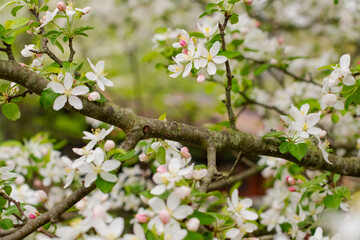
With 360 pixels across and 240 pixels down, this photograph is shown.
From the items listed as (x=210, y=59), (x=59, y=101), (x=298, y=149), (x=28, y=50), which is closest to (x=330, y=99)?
(x=298, y=149)

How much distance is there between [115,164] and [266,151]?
59 centimetres

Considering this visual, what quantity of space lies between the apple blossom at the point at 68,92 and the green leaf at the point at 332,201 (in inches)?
37.9

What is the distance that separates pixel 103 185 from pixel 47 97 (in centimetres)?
30

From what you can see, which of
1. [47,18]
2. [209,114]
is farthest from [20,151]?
[209,114]

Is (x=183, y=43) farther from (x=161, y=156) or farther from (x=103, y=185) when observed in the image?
(x=103, y=185)

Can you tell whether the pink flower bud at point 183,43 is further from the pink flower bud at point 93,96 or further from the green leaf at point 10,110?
the green leaf at point 10,110

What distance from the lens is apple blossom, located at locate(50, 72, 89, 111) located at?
1061 mm

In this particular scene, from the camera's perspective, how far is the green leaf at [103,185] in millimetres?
990

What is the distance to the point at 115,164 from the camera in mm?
985

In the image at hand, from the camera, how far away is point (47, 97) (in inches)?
42.1

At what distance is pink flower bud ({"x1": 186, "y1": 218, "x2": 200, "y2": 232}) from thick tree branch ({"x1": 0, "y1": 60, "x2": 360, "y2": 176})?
0.38 metres

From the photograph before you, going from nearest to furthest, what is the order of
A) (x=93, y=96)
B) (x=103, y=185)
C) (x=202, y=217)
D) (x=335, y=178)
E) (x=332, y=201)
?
(x=202, y=217), (x=103, y=185), (x=93, y=96), (x=332, y=201), (x=335, y=178)

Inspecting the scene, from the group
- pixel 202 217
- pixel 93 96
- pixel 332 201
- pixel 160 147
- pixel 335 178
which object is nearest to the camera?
pixel 202 217

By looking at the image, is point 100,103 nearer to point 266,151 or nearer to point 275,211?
point 266,151
